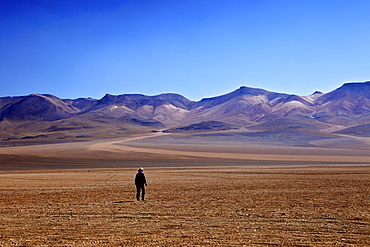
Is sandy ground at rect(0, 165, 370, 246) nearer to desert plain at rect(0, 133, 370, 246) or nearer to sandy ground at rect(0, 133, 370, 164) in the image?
desert plain at rect(0, 133, 370, 246)

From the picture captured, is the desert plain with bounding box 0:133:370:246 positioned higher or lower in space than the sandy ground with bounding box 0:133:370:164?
higher

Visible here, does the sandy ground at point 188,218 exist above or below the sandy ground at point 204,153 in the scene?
above

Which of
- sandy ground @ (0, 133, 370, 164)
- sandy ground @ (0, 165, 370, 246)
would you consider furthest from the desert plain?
sandy ground @ (0, 133, 370, 164)

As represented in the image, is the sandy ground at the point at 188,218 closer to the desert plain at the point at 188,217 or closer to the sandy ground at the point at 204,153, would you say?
the desert plain at the point at 188,217

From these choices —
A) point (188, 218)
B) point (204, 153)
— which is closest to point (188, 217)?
point (188, 218)

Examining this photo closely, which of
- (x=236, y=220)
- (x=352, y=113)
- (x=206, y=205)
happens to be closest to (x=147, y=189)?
(x=206, y=205)

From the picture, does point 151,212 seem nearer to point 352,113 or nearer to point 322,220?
point 322,220

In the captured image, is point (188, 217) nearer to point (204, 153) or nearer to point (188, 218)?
point (188, 218)

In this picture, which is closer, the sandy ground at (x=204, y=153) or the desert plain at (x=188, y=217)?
the desert plain at (x=188, y=217)

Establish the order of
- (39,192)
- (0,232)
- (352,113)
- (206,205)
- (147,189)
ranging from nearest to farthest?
1. (0,232)
2. (206,205)
3. (39,192)
4. (147,189)
5. (352,113)

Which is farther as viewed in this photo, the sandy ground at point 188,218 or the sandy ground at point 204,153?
the sandy ground at point 204,153

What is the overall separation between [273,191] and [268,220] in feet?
21.1

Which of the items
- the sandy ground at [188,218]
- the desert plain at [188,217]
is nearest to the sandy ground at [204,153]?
the desert plain at [188,217]

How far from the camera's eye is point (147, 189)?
56.9 ft
